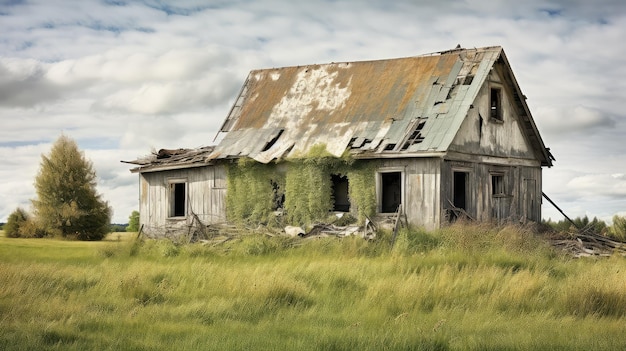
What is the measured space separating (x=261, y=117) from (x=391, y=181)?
491 centimetres

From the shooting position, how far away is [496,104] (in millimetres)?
24344

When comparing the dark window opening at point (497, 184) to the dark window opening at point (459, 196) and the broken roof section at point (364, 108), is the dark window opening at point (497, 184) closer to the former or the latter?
the dark window opening at point (459, 196)

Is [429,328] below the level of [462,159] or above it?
below

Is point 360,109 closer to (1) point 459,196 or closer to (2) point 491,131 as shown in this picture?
(2) point 491,131

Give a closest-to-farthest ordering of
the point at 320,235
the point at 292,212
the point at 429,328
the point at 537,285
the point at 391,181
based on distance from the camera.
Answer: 1. the point at 429,328
2. the point at 537,285
3. the point at 320,235
4. the point at 292,212
5. the point at 391,181

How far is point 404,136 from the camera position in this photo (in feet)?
70.6

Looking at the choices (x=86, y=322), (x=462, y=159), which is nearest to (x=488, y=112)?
(x=462, y=159)

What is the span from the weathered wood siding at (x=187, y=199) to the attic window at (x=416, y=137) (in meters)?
6.35

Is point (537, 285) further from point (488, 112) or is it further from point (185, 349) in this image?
point (488, 112)

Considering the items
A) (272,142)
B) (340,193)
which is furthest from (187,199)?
(340,193)

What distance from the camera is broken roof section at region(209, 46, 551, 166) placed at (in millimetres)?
21672

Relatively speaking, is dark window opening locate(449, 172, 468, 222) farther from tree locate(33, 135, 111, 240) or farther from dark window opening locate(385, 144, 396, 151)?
tree locate(33, 135, 111, 240)

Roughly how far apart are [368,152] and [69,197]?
18744 millimetres

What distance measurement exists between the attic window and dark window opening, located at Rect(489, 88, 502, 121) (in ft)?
11.8
